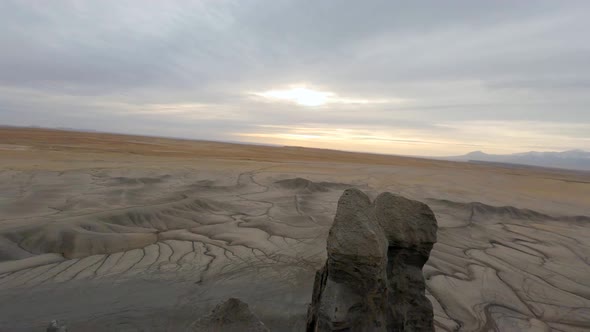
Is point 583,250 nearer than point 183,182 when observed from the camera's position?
Yes

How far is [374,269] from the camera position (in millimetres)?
3873

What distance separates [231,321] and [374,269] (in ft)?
6.14

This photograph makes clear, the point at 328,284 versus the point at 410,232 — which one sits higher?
the point at 410,232

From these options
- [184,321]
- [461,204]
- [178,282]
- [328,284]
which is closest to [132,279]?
[178,282]

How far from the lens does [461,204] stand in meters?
16.8

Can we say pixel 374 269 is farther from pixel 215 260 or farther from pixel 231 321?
pixel 215 260

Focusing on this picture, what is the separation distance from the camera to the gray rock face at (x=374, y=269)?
3861mm

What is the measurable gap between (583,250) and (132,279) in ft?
45.8

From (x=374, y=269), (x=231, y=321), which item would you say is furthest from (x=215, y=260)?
(x=374, y=269)

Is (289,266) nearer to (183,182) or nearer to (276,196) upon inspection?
(276,196)

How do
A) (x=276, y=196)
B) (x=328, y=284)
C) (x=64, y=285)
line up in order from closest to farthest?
(x=328, y=284) → (x=64, y=285) → (x=276, y=196)

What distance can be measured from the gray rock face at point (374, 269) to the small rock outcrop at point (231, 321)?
79cm

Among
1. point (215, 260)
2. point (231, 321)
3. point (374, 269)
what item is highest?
point (374, 269)

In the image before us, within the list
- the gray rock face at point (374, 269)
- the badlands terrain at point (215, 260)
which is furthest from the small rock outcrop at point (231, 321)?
→ the badlands terrain at point (215, 260)
